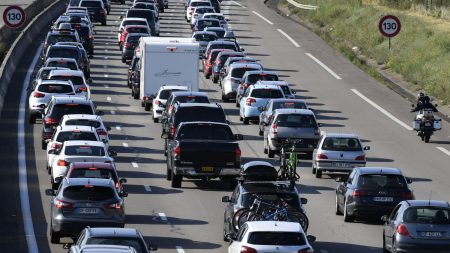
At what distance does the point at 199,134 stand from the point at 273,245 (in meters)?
15.7

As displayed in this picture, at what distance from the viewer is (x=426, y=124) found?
53.8 metres

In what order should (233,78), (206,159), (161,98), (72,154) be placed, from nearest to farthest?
(72,154)
(206,159)
(161,98)
(233,78)

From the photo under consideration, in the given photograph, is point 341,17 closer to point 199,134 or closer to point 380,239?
point 199,134

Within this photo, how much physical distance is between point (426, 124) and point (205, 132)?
1275 cm

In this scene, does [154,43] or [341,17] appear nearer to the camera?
[154,43]

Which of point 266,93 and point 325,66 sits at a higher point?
point 266,93

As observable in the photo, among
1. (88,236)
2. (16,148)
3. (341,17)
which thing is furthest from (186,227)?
(341,17)

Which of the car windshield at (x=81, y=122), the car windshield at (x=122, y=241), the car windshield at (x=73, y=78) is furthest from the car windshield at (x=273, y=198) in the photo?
the car windshield at (x=73, y=78)

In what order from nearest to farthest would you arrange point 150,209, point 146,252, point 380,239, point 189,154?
point 146,252 < point 380,239 < point 150,209 < point 189,154

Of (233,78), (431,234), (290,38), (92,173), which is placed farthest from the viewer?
(290,38)

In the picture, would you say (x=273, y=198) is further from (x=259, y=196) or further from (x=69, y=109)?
(x=69, y=109)

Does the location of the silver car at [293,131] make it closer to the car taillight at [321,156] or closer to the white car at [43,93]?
the car taillight at [321,156]

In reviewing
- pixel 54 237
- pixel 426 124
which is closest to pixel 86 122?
pixel 426 124

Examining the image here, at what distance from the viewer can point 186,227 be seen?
36.0m
